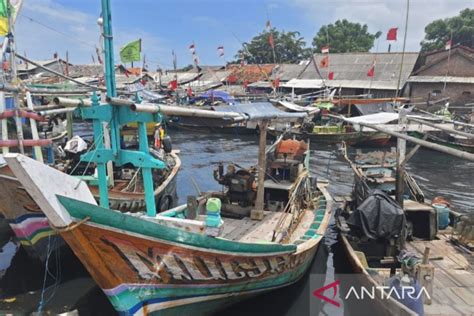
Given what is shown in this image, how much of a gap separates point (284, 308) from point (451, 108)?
29.8m

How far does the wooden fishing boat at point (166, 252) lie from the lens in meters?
5.21

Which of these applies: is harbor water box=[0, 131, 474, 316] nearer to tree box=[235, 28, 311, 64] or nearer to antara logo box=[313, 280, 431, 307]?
antara logo box=[313, 280, 431, 307]

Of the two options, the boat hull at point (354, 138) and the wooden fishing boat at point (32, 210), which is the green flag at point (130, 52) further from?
the boat hull at point (354, 138)

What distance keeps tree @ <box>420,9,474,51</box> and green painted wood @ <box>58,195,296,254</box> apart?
57704mm

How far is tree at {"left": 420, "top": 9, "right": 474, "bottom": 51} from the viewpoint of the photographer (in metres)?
54.5

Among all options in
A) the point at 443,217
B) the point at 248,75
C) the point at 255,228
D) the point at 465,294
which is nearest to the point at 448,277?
the point at 465,294

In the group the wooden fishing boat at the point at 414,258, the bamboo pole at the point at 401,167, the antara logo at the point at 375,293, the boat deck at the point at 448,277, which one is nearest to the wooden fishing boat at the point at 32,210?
the antara logo at the point at 375,293

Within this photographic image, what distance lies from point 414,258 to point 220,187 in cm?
1288

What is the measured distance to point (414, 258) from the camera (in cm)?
825

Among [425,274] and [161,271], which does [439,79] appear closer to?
[425,274]

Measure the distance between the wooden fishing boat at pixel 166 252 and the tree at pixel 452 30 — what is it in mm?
55623

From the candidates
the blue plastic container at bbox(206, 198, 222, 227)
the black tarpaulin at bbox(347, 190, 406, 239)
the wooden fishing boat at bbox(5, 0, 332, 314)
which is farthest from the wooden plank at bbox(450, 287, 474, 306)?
the blue plastic container at bbox(206, 198, 222, 227)

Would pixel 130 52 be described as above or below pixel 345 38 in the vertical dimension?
below

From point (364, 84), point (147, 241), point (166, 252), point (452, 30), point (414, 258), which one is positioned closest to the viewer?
point (147, 241)
